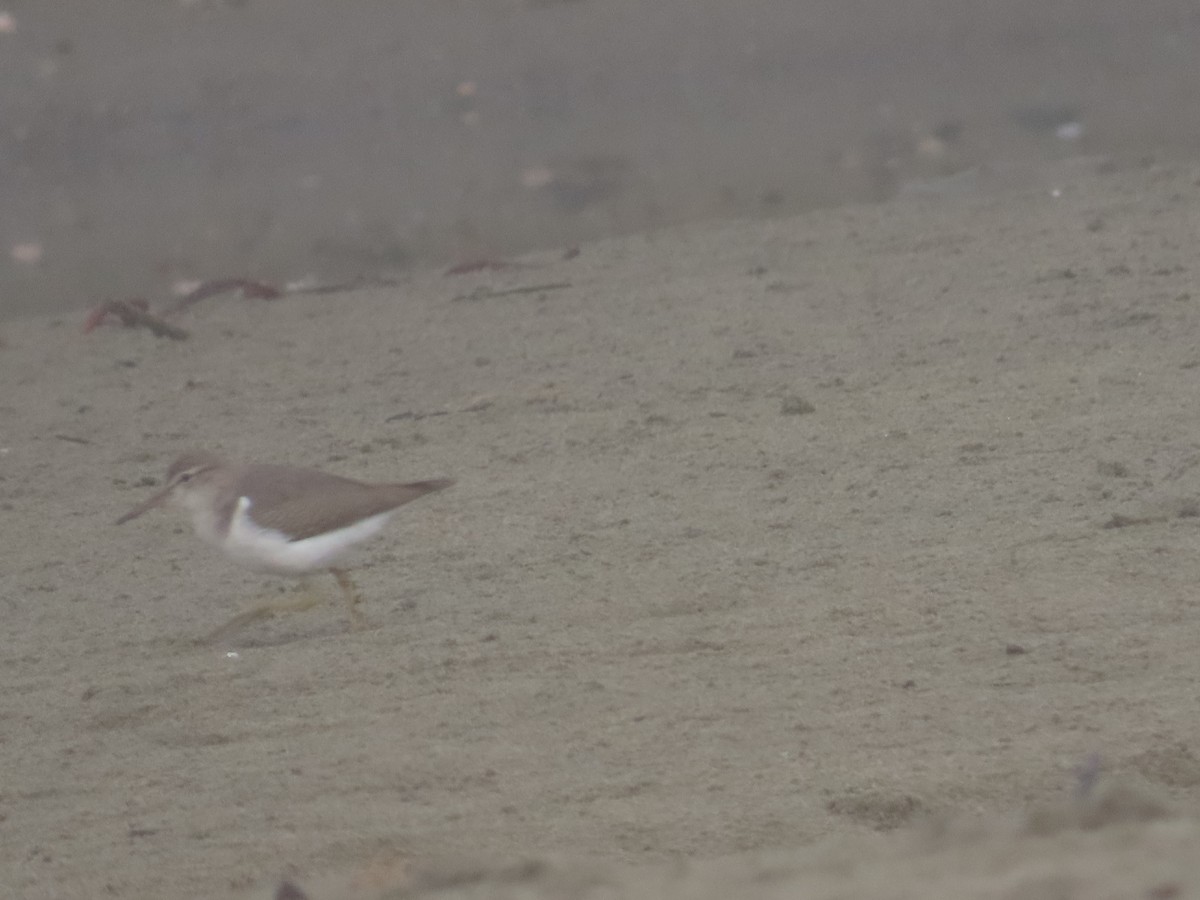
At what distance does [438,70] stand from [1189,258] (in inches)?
273

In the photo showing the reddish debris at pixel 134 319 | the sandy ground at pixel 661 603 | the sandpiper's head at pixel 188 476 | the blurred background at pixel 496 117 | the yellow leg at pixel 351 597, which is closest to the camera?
the sandy ground at pixel 661 603

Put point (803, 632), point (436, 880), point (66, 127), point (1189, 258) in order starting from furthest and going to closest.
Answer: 1. point (66, 127)
2. point (1189, 258)
3. point (803, 632)
4. point (436, 880)

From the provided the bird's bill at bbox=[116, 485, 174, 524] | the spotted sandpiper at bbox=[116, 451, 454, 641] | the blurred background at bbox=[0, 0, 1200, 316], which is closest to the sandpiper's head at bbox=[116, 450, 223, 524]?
the bird's bill at bbox=[116, 485, 174, 524]

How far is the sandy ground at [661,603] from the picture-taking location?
4.26 metres

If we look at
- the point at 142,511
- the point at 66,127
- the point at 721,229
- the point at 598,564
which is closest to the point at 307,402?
the point at 142,511

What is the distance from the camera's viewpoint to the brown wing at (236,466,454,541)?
18.7 feet

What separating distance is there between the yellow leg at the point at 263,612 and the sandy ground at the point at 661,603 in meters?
0.08

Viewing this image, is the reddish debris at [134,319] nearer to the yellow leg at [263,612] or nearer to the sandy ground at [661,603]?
the sandy ground at [661,603]

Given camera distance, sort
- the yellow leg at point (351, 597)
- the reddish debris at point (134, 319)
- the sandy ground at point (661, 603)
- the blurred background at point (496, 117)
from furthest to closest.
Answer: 1. the blurred background at point (496, 117)
2. the reddish debris at point (134, 319)
3. the yellow leg at point (351, 597)
4. the sandy ground at point (661, 603)

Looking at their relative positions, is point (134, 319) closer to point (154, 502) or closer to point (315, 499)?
point (154, 502)

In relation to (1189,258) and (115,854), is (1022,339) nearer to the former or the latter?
(1189,258)

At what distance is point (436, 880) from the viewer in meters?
3.41

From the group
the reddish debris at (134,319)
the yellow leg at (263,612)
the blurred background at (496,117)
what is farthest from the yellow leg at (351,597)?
the blurred background at (496,117)

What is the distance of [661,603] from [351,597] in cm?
89
